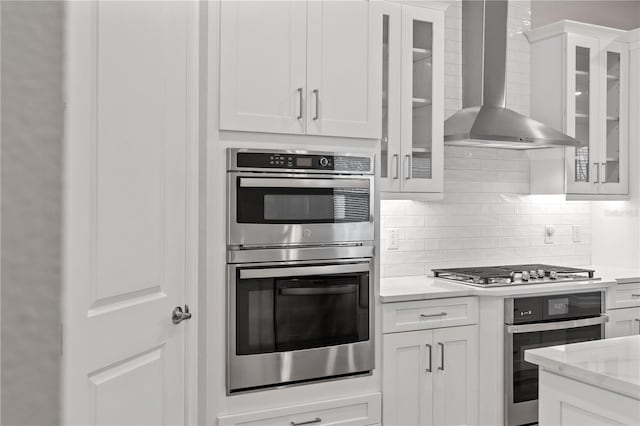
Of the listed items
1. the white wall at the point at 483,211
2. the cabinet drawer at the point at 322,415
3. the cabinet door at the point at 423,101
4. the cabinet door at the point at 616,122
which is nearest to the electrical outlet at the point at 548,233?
the white wall at the point at 483,211

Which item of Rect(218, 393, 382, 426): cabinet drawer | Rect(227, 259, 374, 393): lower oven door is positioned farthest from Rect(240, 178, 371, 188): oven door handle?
Rect(218, 393, 382, 426): cabinet drawer

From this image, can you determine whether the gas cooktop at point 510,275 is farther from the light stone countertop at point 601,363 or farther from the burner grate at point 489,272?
the light stone countertop at point 601,363

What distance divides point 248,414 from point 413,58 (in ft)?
6.92

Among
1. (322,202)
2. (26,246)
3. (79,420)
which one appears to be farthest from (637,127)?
(26,246)

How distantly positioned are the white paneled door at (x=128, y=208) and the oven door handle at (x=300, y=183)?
1.51 feet

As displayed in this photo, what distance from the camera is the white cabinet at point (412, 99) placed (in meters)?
3.20

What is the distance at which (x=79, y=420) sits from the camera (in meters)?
1.33

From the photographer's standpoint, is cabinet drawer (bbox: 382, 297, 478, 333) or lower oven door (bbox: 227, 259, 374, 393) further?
cabinet drawer (bbox: 382, 297, 478, 333)

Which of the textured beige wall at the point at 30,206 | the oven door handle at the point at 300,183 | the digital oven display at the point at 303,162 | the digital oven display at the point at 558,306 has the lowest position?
the digital oven display at the point at 558,306

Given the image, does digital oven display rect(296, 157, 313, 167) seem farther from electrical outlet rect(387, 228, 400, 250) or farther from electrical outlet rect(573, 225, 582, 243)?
electrical outlet rect(573, 225, 582, 243)

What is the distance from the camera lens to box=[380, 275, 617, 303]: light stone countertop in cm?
290

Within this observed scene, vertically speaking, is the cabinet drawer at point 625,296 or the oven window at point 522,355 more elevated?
the cabinet drawer at point 625,296

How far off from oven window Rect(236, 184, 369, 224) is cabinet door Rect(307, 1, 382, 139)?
0.28m

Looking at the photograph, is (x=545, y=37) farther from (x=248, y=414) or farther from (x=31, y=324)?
(x=31, y=324)
